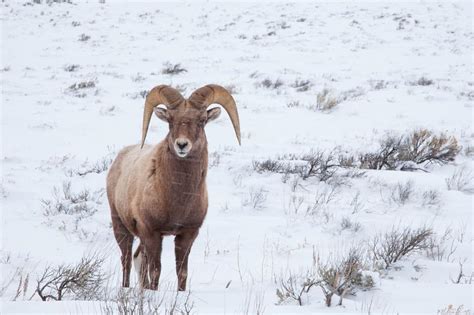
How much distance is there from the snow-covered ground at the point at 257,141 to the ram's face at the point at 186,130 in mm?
1220

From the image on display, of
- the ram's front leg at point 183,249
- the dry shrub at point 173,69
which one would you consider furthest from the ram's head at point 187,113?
the dry shrub at point 173,69

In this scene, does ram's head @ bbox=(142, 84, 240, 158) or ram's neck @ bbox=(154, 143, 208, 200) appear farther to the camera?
ram's neck @ bbox=(154, 143, 208, 200)

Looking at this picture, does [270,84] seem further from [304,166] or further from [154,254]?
[154,254]

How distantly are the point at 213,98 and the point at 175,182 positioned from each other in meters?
0.94

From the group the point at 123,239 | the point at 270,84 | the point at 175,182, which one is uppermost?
the point at 270,84

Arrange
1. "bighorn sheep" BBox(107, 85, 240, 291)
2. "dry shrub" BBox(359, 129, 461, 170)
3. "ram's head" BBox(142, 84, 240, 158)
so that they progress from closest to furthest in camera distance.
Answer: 1. "ram's head" BBox(142, 84, 240, 158)
2. "bighorn sheep" BBox(107, 85, 240, 291)
3. "dry shrub" BBox(359, 129, 461, 170)

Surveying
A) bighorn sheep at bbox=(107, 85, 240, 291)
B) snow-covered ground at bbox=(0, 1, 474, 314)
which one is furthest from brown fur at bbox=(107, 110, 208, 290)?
snow-covered ground at bbox=(0, 1, 474, 314)

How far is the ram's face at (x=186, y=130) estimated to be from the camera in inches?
163

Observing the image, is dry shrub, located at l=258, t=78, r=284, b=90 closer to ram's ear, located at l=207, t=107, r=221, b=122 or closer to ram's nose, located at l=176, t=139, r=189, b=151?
ram's ear, located at l=207, t=107, r=221, b=122

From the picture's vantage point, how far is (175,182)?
4465 mm

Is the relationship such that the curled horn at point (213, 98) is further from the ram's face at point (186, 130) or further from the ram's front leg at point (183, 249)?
the ram's front leg at point (183, 249)

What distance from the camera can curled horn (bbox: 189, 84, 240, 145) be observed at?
15.3 ft

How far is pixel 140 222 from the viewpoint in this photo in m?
4.64

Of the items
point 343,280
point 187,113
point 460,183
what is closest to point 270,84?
point 460,183
